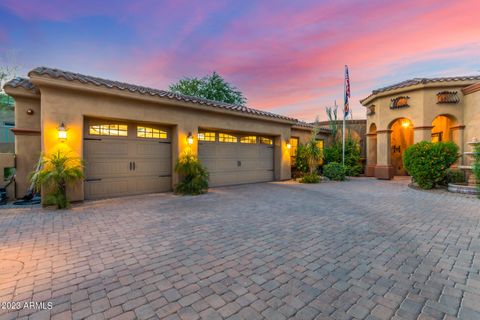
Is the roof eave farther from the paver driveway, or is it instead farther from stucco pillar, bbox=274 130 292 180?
stucco pillar, bbox=274 130 292 180

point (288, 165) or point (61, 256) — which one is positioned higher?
point (288, 165)

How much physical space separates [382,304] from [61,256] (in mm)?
3972

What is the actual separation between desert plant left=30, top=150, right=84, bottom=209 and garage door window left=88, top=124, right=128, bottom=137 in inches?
43.7

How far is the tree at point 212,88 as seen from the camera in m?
24.0

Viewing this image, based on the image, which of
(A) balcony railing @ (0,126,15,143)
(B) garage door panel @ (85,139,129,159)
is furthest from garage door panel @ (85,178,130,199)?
(A) balcony railing @ (0,126,15,143)

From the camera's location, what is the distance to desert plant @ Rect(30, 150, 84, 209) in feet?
17.9

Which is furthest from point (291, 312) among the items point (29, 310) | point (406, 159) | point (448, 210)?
point (406, 159)

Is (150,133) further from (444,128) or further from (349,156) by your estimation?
(444,128)

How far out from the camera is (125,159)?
718 cm

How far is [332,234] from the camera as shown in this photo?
12.7ft

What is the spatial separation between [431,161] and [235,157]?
8.07 metres

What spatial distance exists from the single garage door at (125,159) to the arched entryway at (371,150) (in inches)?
496

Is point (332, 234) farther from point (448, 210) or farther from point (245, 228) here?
point (448, 210)

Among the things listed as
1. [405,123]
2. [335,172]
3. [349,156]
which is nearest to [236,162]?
[335,172]
